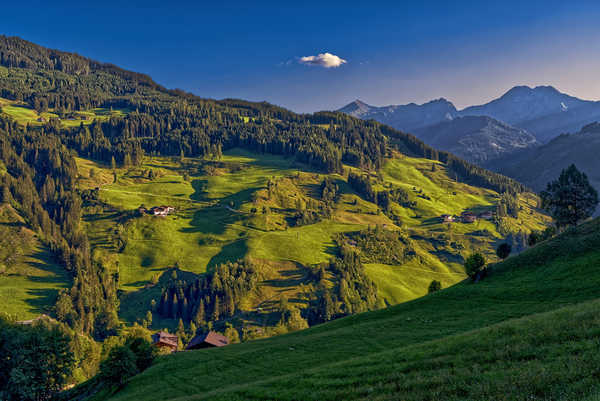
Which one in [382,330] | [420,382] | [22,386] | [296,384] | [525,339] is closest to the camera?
[420,382]

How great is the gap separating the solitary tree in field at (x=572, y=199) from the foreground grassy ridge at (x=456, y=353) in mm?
20310

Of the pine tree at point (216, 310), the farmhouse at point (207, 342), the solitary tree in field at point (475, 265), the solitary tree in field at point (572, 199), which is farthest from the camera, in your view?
the pine tree at point (216, 310)

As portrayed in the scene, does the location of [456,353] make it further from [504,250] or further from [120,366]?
[504,250]

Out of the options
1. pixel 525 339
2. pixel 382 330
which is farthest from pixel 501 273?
pixel 525 339

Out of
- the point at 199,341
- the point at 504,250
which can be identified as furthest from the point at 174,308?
the point at 504,250

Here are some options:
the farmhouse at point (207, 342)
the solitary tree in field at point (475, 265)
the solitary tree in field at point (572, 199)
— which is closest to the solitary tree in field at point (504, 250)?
the solitary tree in field at point (572, 199)

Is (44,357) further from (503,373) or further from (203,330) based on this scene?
(203,330)

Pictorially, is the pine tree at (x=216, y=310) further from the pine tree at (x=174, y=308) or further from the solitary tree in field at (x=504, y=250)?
the solitary tree in field at (x=504, y=250)

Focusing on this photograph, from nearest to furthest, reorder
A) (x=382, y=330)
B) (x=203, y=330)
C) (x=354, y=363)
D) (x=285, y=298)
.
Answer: (x=354, y=363), (x=382, y=330), (x=203, y=330), (x=285, y=298)

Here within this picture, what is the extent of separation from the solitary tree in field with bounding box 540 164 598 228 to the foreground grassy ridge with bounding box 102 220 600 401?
66.6 feet

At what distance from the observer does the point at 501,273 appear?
60.5 m

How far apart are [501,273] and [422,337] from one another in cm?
2988

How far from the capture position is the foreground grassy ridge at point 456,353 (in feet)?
57.8

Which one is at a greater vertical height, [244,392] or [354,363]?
[354,363]
